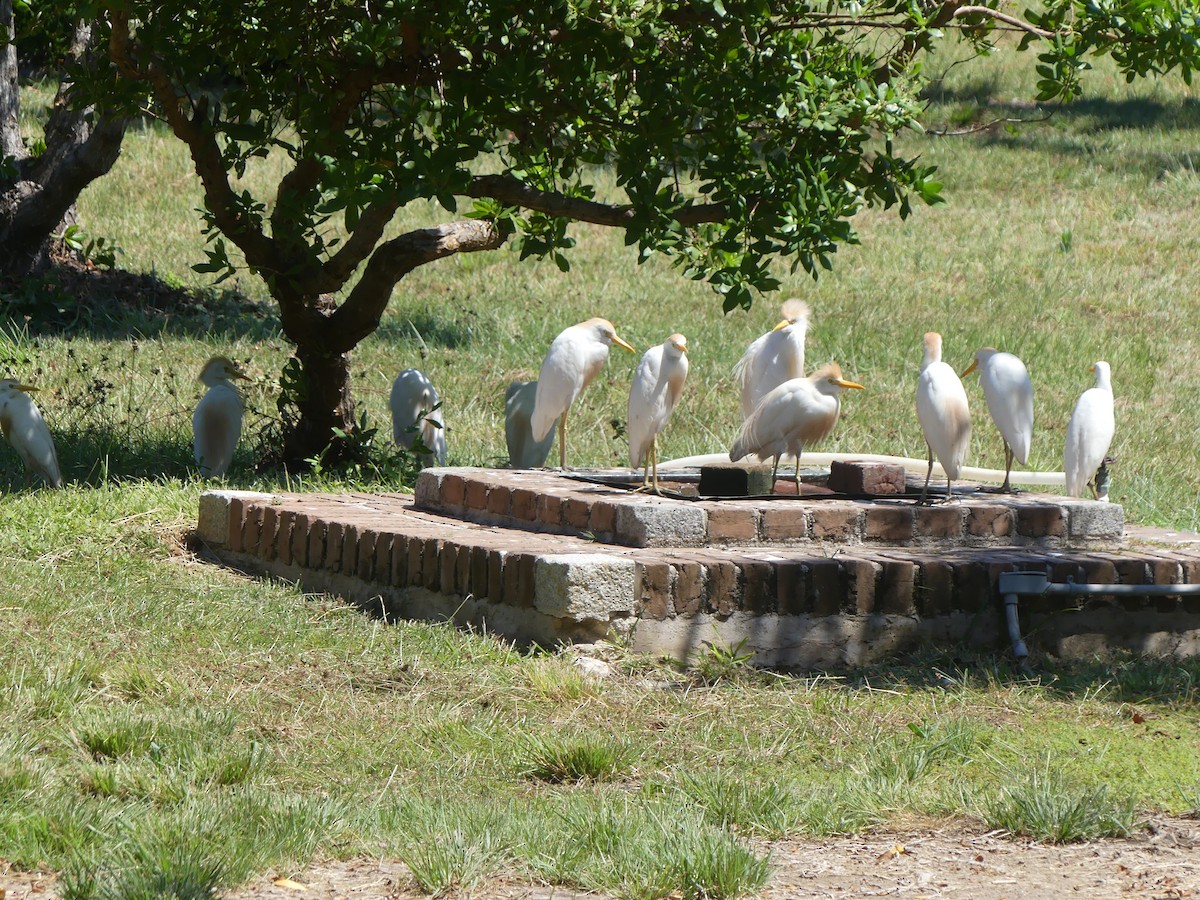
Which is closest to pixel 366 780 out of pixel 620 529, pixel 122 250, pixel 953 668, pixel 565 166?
pixel 620 529

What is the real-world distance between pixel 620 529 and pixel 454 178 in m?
1.99

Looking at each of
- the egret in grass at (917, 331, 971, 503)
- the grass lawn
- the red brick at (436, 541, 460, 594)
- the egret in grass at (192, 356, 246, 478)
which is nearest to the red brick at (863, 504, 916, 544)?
the egret in grass at (917, 331, 971, 503)

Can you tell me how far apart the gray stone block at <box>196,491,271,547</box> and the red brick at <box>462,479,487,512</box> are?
35.9 inches

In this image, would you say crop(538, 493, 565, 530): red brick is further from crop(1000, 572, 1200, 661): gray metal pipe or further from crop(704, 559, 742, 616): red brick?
crop(1000, 572, 1200, 661): gray metal pipe

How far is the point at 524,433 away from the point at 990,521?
3.25m

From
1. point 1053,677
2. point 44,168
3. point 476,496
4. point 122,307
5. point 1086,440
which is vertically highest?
point 44,168

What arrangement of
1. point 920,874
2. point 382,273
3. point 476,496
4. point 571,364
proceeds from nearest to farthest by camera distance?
1. point 920,874
2. point 476,496
3. point 571,364
4. point 382,273

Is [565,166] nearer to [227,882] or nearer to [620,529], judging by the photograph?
[620,529]

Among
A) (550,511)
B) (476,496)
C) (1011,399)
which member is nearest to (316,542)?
(476,496)

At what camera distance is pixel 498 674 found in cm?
458

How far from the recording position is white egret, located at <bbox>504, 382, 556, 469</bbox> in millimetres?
8164

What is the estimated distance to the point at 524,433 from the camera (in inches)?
324

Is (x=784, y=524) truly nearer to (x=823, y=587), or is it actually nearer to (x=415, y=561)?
(x=823, y=587)

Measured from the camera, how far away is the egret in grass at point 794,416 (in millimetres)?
5648
